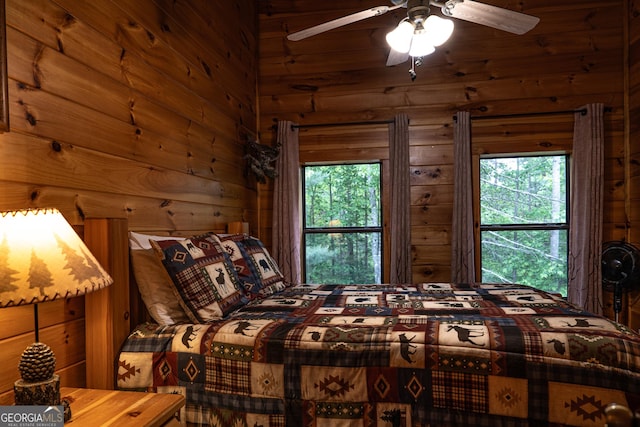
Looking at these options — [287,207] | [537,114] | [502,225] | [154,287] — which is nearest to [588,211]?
[502,225]

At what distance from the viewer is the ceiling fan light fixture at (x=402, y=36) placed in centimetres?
209

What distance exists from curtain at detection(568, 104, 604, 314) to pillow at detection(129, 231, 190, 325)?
3.12 m

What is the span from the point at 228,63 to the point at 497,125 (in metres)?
2.34

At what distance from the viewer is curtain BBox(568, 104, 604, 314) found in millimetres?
3293

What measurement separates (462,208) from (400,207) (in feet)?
1.70

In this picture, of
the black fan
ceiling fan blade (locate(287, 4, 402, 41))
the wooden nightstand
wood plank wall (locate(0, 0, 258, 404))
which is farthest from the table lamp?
the black fan

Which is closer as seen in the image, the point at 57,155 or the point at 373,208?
the point at 57,155

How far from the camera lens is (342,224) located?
3861mm

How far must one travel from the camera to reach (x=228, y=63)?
10.7 feet

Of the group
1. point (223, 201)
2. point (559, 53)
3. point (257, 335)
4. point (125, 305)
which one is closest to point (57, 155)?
point (125, 305)

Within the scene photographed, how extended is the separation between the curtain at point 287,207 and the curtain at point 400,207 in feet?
2.82

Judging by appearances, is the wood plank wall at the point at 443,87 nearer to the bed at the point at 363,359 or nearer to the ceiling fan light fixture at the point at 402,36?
the ceiling fan light fixture at the point at 402,36

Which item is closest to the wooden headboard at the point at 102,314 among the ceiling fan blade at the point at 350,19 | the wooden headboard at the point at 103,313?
the wooden headboard at the point at 103,313

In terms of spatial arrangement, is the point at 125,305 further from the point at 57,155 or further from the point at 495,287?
the point at 495,287
